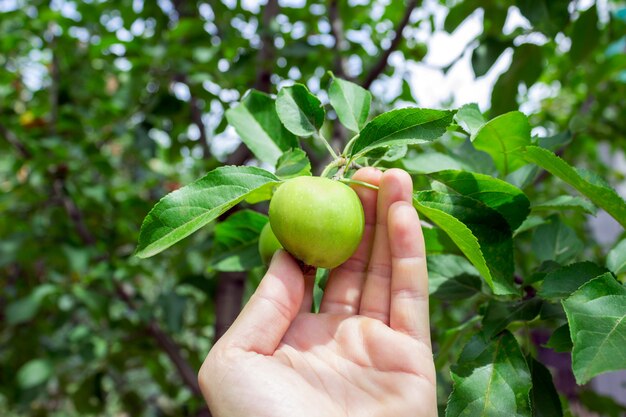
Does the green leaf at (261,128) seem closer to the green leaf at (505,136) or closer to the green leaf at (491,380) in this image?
the green leaf at (505,136)

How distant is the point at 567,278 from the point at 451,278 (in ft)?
0.81

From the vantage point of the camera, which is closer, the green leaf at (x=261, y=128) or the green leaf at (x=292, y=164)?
the green leaf at (x=292, y=164)

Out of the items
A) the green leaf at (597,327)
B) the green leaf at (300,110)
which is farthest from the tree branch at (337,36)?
the green leaf at (597,327)

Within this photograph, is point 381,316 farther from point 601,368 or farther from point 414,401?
point 601,368

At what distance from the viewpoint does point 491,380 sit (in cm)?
79

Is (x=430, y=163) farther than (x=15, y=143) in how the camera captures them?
No

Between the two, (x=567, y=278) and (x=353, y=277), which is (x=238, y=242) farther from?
(x=567, y=278)

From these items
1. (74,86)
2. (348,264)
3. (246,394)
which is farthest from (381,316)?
(74,86)

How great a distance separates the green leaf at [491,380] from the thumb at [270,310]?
0.87ft

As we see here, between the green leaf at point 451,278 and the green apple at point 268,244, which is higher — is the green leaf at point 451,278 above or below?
below

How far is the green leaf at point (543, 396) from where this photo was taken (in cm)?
85

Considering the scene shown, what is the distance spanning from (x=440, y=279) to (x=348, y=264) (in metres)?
0.19

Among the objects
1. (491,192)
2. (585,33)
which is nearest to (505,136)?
(491,192)

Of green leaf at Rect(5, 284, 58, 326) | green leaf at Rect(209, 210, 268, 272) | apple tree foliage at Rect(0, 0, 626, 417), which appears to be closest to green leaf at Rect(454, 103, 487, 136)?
apple tree foliage at Rect(0, 0, 626, 417)
